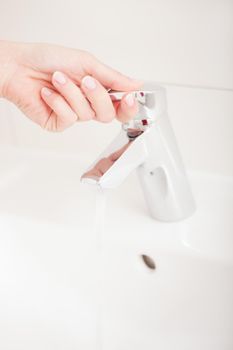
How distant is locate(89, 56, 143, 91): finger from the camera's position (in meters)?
0.48

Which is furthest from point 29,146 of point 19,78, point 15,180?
point 19,78

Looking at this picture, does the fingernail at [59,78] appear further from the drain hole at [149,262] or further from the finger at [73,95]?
the drain hole at [149,262]

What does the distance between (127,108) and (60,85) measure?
0.23 ft

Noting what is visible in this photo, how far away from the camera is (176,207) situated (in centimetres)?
54

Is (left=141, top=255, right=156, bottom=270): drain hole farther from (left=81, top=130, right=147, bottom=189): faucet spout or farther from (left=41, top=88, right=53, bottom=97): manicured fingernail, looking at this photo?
(left=41, top=88, right=53, bottom=97): manicured fingernail

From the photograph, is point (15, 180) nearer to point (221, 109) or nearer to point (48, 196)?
point (48, 196)

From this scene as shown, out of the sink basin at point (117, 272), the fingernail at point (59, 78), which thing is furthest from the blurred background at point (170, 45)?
the fingernail at point (59, 78)

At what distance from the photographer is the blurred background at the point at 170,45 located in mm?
557

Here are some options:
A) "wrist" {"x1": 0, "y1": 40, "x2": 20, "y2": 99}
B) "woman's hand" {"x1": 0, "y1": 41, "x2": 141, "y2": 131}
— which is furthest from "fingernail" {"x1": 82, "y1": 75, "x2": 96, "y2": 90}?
"wrist" {"x1": 0, "y1": 40, "x2": 20, "y2": 99}

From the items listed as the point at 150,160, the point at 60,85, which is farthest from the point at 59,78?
the point at 150,160

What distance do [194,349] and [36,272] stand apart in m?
0.22

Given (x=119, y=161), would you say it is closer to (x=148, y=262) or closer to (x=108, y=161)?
(x=108, y=161)

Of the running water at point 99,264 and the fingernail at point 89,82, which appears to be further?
the running water at point 99,264

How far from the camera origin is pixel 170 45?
0.58 meters
